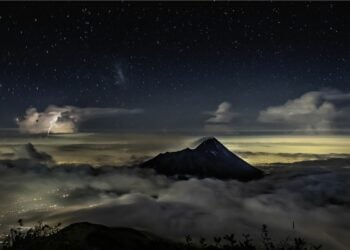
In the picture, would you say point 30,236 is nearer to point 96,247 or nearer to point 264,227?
point 96,247

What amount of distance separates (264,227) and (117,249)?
319 feet

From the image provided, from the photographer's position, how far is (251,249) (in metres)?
25.9

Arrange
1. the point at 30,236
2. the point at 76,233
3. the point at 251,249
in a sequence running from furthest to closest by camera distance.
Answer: the point at 76,233
the point at 30,236
the point at 251,249

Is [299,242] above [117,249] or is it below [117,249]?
above

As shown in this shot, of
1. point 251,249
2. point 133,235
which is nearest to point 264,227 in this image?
point 251,249

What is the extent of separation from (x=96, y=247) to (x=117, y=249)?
19053 millimetres

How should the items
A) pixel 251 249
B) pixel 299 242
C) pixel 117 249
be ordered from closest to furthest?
1. pixel 299 242
2. pixel 251 249
3. pixel 117 249

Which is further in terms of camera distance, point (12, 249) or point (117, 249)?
point (117, 249)

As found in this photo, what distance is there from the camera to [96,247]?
95.1 meters

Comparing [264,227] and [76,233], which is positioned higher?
[264,227]

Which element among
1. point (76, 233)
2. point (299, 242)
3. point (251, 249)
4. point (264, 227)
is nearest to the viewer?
point (299, 242)

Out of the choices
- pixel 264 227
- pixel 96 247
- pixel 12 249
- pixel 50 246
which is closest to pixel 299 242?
pixel 264 227

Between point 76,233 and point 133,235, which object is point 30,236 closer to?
point 76,233

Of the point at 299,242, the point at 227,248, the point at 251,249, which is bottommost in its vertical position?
the point at 227,248
